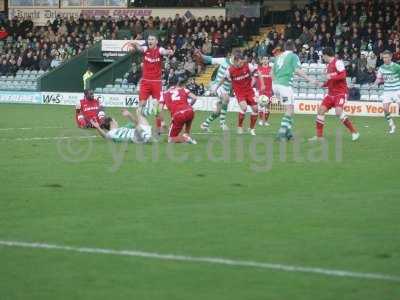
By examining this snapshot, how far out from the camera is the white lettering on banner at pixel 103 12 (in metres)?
49.2

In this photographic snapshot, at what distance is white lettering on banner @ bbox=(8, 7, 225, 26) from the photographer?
49.2 meters

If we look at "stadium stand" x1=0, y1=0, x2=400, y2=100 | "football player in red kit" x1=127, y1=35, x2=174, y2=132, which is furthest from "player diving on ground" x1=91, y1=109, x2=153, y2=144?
"stadium stand" x1=0, y1=0, x2=400, y2=100

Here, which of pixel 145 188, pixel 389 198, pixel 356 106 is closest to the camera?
pixel 389 198

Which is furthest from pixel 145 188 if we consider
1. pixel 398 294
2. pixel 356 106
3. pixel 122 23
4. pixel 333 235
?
pixel 122 23

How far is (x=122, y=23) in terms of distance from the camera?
4931 centimetres

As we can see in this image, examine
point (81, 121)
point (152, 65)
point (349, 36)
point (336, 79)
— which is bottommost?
point (81, 121)

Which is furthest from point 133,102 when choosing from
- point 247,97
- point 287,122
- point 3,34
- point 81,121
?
point 287,122

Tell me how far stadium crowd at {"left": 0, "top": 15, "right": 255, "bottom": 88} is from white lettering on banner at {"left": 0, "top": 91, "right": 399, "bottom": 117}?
236cm

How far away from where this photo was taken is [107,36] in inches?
1911

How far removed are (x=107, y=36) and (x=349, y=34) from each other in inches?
548

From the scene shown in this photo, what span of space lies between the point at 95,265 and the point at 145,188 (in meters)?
5.09

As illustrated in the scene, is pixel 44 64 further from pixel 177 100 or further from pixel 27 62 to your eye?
pixel 177 100

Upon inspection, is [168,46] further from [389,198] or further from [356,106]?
[389,198]

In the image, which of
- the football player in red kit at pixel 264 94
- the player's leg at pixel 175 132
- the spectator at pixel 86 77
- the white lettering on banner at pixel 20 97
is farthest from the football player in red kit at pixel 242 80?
the white lettering on banner at pixel 20 97
